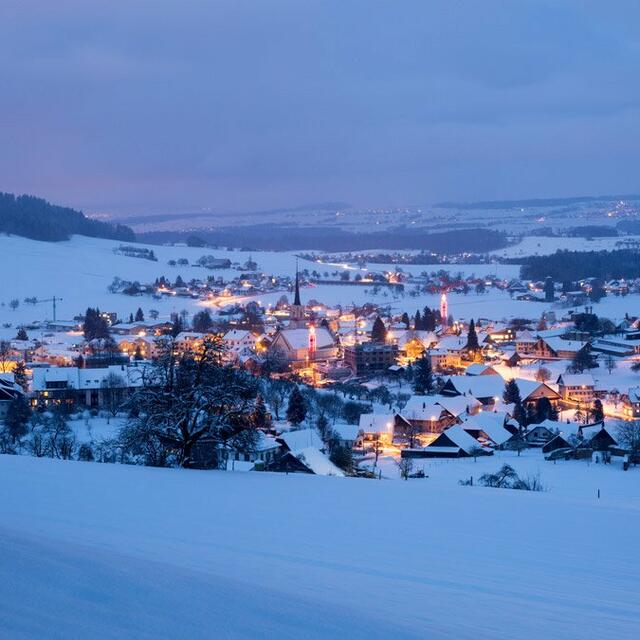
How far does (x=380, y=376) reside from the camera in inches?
905

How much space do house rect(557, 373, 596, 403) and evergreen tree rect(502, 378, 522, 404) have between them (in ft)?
3.73

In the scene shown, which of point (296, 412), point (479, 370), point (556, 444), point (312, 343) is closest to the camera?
point (556, 444)

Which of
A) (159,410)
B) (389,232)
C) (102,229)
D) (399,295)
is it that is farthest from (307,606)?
(389,232)

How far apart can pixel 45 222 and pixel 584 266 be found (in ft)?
134

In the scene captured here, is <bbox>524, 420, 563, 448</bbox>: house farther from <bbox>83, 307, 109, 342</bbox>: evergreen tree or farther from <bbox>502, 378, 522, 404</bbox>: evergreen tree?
<bbox>83, 307, 109, 342</bbox>: evergreen tree

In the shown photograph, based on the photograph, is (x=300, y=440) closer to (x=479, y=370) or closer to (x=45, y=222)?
(x=479, y=370)

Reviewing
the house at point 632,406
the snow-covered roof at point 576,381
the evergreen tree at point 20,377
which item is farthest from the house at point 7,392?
the snow-covered roof at point 576,381

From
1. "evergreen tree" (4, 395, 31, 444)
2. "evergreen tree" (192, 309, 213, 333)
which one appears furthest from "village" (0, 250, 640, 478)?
"evergreen tree" (4, 395, 31, 444)

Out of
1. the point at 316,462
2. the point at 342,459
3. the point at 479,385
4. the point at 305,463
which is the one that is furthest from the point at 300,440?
the point at 479,385

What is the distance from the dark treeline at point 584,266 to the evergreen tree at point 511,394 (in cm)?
3083

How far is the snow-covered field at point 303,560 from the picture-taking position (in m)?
1.96

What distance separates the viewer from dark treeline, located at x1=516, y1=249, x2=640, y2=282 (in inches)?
2019

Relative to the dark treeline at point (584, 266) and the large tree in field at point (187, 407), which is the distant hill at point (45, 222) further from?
the large tree in field at point (187, 407)

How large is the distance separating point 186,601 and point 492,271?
5694 cm
